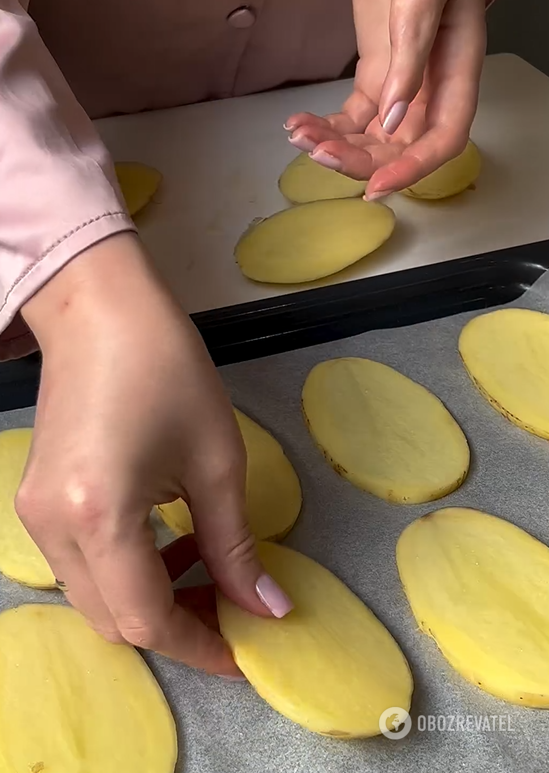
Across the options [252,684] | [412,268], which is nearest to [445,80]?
[412,268]

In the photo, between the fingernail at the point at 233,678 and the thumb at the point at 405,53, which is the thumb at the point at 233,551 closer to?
the fingernail at the point at 233,678

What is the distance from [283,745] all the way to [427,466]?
0.26 meters

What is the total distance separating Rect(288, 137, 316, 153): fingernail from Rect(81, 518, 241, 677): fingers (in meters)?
0.40

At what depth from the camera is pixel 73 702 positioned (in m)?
0.55

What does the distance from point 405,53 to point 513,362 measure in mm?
290

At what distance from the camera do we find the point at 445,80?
78 cm

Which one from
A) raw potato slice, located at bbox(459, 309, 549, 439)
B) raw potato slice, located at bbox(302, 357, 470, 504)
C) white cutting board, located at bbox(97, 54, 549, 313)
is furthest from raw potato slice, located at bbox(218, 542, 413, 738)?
white cutting board, located at bbox(97, 54, 549, 313)

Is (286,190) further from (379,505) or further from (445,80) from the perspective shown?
(379,505)

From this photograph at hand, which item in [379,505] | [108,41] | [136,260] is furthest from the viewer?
[108,41]

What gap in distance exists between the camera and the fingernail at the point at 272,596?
0.53 metres

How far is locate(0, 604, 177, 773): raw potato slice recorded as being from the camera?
52 centimetres

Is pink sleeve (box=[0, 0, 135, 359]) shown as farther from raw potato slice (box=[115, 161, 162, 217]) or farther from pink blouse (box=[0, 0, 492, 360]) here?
raw potato slice (box=[115, 161, 162, 217])

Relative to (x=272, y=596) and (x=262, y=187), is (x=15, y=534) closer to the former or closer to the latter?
(x=272, y=596)

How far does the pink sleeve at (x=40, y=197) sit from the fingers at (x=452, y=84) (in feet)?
1.18
